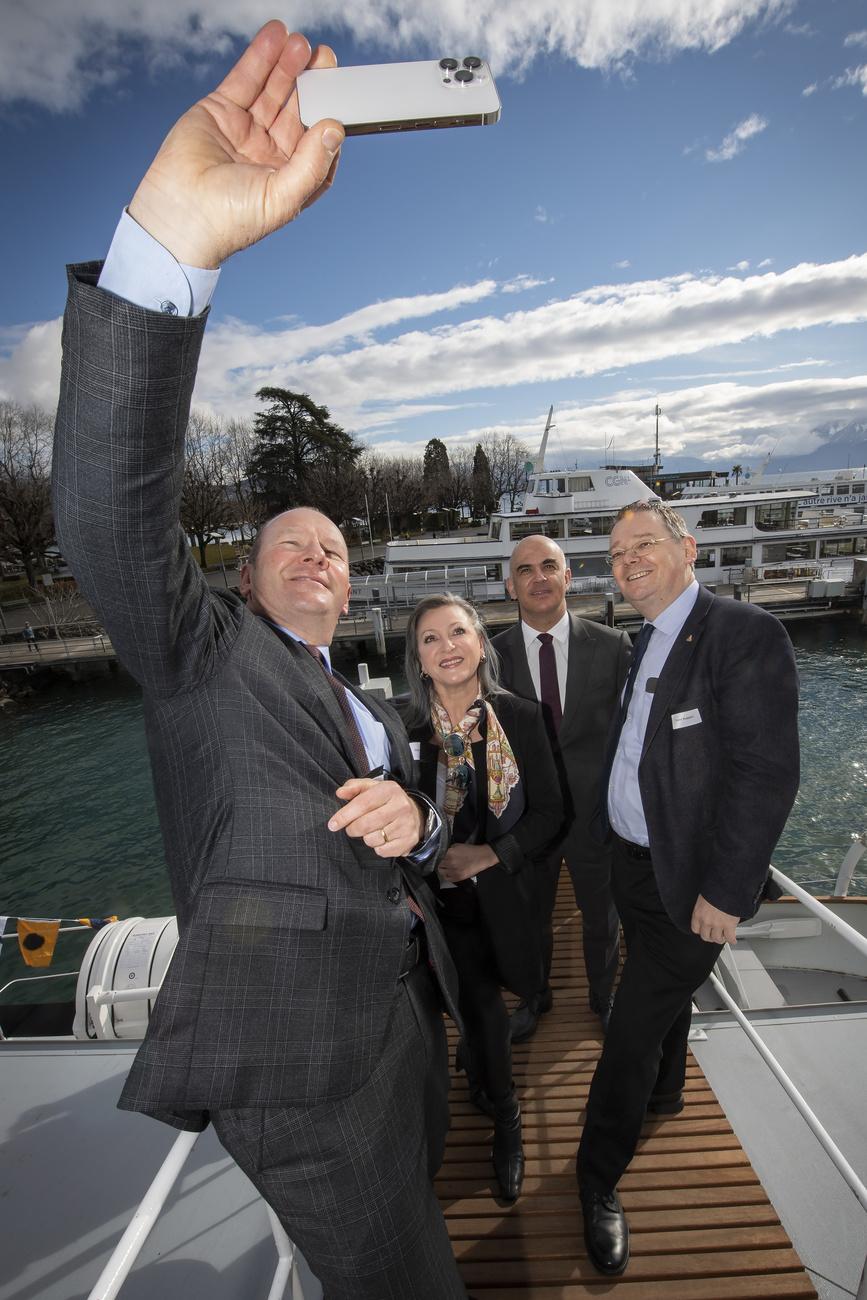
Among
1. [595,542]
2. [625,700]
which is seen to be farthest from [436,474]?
[625,700]

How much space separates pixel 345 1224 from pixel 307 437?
41580mm

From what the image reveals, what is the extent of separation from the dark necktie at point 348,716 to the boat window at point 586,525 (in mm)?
24800

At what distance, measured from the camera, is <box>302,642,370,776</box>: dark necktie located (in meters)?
1.23

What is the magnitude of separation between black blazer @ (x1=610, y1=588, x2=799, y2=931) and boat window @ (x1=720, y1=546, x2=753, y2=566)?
25.8m

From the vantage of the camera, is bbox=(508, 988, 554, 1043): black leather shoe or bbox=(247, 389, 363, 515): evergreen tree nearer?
bbox=(508, 988, 554, 1043): black leather shoe

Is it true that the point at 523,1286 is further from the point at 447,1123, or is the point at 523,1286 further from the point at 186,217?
the point at 186,217

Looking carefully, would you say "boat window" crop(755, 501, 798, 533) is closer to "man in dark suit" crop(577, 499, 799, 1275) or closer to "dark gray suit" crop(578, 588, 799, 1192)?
"man in dark suit" crop(577, 499, 799, 1275)

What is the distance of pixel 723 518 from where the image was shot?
82.0 ft

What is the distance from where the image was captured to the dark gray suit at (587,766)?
2.85 m

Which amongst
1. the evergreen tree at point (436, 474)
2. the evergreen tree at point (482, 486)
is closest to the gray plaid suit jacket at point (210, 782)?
the evergreen tree at point (436, 474)

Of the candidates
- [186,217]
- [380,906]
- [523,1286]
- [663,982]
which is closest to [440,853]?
[380,906]

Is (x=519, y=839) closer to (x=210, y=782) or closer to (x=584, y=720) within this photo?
(x=584, y=720)

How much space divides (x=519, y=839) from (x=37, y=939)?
4.00 metres

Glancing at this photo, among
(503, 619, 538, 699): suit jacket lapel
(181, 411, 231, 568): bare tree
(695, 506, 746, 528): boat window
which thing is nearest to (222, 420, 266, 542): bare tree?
(181, 411, 231, 568): bare tree
